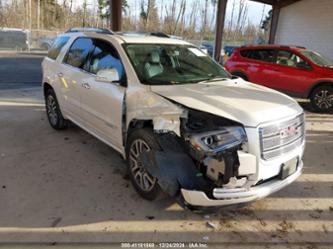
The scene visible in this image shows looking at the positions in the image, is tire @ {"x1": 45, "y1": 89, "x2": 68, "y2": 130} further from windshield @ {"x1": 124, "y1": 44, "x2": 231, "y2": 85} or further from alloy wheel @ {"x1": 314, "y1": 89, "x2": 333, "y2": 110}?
alloy wheel @ {"x1": 314, "y1": 89, "x2": 333, "y2": 110}

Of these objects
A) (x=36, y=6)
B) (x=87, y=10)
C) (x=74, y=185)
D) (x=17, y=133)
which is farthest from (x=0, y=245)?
(x=36, y=6)

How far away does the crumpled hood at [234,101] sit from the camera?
309cm

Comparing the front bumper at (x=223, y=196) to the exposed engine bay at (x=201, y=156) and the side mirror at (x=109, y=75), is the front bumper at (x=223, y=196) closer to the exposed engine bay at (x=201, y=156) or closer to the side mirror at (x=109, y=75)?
the exposed engine bay at (x=201, y=156)

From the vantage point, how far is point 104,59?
4.48 m

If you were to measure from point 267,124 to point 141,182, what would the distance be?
1.53m

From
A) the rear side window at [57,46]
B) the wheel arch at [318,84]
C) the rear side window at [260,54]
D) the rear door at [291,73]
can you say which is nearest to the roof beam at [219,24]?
the rear side window at [260,54]

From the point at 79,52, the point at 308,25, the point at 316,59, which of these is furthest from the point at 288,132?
the point at 308,25

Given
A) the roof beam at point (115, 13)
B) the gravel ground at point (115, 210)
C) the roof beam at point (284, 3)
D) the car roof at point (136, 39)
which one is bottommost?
the gravel ground at point (115, 210)

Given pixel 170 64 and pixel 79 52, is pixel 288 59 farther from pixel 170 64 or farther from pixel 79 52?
pixel 79 52

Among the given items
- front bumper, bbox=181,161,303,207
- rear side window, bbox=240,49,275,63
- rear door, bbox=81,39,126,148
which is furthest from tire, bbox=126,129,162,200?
rear side window, bbox=240,49,275,63

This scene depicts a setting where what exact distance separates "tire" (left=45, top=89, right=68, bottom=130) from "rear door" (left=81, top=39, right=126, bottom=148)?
1.29 meters

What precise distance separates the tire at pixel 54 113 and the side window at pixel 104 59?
1.61 m

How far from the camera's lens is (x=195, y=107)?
10.6 feet

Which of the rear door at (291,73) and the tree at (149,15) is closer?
the rear door at (291,73)
